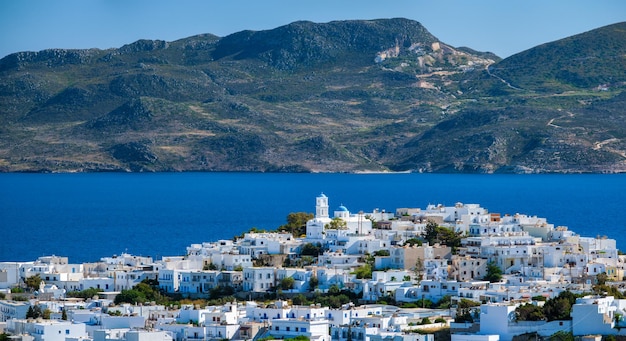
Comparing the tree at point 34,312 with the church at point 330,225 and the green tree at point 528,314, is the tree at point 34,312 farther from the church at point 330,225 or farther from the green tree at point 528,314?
the church at point 330,225

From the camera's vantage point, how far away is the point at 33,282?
6306 centimetres

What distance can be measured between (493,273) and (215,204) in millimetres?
76719

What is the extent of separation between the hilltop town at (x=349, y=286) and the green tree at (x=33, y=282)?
0.06 meters

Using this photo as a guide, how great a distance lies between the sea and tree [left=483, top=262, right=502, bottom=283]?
21.2m

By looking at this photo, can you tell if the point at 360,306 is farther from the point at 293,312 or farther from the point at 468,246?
the point at 468,246

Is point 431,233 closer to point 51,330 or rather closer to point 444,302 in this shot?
point 444,302

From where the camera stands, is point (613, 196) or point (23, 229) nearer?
point (23, 229)

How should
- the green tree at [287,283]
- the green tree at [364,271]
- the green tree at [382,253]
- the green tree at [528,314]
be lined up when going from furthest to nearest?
the green tree at [382,253], the green tree at [364,271], the green tree at [287,283], the green tree at [528,314]

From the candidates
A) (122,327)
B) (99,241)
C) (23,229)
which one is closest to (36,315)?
(122,327)

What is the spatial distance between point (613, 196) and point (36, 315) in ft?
318

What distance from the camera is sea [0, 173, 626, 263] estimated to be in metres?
95.9

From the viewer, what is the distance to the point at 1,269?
65.5 m

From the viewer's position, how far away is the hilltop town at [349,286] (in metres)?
47.4

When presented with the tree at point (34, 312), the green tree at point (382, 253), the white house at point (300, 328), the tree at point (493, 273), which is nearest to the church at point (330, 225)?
the green tree at point (382, 253)
